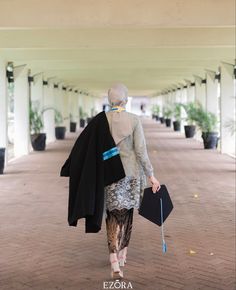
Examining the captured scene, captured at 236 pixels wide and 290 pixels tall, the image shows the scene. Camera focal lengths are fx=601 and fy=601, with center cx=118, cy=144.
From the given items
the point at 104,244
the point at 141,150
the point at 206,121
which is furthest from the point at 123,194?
the point at 206,121

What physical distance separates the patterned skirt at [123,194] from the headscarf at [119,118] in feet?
1.17

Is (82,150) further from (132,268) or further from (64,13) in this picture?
(64,13)

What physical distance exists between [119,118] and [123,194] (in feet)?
2.14

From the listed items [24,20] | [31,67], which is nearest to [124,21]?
[24,20]

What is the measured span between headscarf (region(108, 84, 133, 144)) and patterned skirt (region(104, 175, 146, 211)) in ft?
1.17

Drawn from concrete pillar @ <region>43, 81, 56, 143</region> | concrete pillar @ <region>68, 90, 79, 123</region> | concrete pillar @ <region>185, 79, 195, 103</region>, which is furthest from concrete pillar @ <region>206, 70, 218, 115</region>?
concrete pillar @ <region>68, 90, 79, 123</region>

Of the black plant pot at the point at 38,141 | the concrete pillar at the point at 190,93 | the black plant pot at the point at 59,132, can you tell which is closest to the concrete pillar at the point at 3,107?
the black plant pot at the point at 38,141

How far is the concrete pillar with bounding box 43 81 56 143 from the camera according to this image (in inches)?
972

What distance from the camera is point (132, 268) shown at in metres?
5.72

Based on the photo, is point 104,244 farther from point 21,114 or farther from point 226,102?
point 21,114

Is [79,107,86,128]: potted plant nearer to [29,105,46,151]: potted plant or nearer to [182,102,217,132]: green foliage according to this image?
[182,102,217,132]: green foliage

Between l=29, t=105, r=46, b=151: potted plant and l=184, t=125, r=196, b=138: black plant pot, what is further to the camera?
l=184, t=125, r=196, b=138: black plant pot

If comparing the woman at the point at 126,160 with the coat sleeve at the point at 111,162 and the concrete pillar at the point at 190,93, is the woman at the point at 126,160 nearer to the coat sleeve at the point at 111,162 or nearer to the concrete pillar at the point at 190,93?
the coat sleeve at the point at 111,162

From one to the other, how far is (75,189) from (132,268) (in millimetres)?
1157
